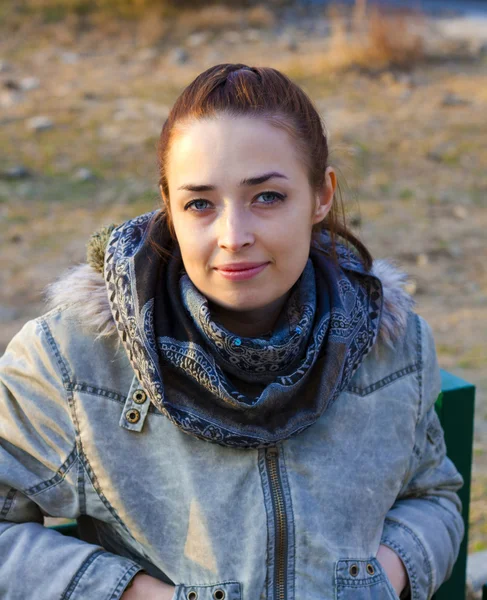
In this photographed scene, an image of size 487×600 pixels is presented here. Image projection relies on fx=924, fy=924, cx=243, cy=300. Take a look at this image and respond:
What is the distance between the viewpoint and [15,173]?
235 inches

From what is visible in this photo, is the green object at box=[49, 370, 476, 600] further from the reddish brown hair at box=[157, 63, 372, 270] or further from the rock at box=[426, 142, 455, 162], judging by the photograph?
the rock at box=[426, 142, 455, 162]

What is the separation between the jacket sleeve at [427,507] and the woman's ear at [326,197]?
0.36 metres

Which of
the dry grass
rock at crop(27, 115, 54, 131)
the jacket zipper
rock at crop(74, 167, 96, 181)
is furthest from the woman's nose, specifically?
the dry grass

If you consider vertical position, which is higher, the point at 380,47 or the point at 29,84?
the point at 380,47

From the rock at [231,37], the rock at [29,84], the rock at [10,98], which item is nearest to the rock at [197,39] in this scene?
the rock at [231,37]

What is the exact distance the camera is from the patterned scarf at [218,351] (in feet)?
5.50

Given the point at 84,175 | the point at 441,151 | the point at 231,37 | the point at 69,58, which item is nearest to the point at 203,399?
the point at 84,175

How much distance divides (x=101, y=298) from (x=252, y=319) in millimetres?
305

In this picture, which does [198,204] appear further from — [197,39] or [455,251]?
[197,39]

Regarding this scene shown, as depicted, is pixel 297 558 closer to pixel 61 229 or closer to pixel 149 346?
pixel 149 346

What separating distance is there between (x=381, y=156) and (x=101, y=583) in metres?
5.19

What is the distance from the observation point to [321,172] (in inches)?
73.3

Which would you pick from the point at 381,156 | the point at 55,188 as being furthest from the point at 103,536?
the point at 381,156

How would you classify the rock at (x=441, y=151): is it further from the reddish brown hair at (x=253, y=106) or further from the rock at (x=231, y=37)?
the reddish brown hair at (x=253, y=106)
